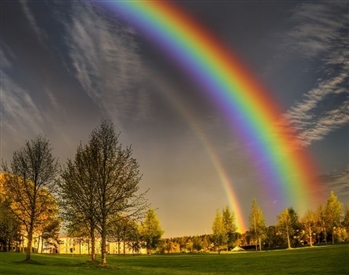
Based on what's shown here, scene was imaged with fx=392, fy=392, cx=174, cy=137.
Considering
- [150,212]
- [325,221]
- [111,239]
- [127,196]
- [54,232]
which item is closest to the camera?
[127,196]

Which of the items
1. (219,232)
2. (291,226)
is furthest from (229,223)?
(291,226)

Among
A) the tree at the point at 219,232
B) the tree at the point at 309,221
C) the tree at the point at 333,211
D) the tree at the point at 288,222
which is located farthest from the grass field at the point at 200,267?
the tree at the point at 309,221

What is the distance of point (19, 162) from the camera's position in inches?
1898

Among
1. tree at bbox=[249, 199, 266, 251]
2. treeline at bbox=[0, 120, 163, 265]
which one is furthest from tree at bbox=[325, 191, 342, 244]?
treeline at bbox=[0, 120, 163, 265]

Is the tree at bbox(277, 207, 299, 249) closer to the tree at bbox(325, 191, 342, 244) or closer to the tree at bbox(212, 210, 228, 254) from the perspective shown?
the tree at bbox(325, 191, 342, 244)

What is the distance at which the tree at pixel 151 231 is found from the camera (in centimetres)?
10625

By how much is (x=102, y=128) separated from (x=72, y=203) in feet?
31.1

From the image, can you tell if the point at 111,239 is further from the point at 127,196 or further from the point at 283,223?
the point at 283,223

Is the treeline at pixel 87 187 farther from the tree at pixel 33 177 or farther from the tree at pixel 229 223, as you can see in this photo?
the tree at pixel 229 223

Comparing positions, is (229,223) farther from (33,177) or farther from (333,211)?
(33,177)

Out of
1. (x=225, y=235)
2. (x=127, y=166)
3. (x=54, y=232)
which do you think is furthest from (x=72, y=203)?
(x=225, y=235)

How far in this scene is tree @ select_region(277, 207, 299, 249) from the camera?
127 metres

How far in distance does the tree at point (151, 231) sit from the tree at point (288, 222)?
1693 inches

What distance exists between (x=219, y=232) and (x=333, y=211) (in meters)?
35.0
